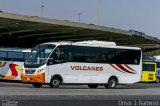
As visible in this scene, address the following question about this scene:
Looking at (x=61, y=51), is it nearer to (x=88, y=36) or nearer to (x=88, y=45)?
(x=88, y=45)

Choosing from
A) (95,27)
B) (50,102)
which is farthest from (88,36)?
(50,102)

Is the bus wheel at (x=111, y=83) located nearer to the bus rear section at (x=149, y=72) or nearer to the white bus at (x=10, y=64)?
the white bus at (x=10, y=64)

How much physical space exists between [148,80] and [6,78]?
643 inches

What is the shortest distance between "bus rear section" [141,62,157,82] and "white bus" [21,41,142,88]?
1534 cm

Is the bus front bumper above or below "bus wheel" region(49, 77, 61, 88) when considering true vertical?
above

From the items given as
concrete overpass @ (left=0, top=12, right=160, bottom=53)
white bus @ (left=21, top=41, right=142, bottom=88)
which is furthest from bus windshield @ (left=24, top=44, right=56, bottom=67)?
concrete overpass @ (left=0, top=12, right=160, bottom=53)

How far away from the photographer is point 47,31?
46188mm

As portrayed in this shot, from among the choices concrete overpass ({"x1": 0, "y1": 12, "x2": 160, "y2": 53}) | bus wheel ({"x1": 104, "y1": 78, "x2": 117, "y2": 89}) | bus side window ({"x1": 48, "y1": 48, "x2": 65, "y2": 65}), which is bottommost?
bus wheel ({"x1": 104, "y1": 78, "x2": 117, "y2": 89})

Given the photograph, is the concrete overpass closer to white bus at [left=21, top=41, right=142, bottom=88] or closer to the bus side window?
white bus at [left=21, top=41, right=142, bottom=88]

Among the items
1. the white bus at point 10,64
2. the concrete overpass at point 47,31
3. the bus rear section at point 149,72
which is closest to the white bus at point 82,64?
the white bus at point 10,64

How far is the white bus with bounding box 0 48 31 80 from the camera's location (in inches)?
1337

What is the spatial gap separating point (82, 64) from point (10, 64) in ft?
28.0

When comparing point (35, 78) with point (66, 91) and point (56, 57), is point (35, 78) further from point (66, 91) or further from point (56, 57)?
point (66, 91)

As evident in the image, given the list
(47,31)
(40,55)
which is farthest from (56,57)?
(47,31)
